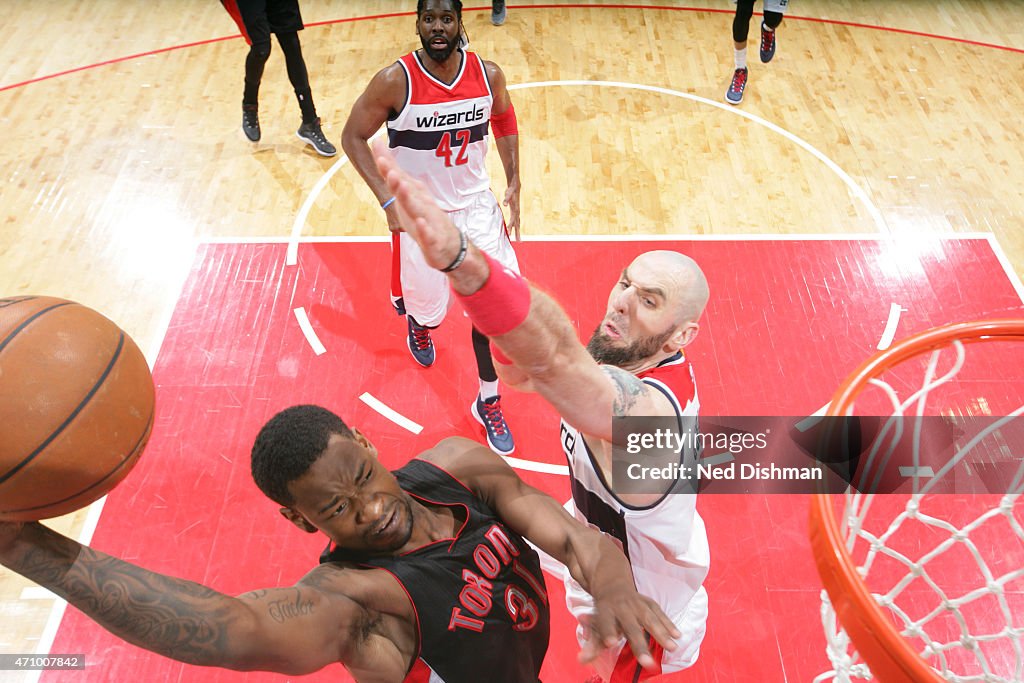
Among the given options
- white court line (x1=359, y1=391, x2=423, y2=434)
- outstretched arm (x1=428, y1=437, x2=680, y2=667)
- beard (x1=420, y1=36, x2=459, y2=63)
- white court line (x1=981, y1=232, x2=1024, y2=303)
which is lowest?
white court line (x1=359, y1=391, x2=423, y2=434)

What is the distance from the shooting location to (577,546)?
2344mm

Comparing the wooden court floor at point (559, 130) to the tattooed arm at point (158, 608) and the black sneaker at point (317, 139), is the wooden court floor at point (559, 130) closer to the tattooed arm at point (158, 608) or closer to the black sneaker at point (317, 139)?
the black sneaker at point (317, 139)

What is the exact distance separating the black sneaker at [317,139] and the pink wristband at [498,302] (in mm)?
4993

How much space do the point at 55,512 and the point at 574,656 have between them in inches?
91.0

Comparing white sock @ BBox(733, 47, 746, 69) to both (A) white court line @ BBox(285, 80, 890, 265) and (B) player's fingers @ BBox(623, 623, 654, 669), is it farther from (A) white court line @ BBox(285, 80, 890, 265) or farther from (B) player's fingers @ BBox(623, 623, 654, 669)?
(B) player's fingers @ BBox(623, 623, 654, 669)

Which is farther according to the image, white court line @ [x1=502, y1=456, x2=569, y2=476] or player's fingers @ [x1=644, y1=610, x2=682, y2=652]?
white court line @ [x1=502, y1=456, x2=569, y2=476]

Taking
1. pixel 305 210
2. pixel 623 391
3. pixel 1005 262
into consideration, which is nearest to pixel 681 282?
pixel 623 391

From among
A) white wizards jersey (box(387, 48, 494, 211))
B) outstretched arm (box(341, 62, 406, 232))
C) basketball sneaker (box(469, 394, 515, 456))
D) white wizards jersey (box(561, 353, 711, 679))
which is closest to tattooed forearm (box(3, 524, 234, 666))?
white wizards jersey (box(561, 353, 711, 679))

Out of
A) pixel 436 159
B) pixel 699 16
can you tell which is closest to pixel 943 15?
pixel 699 16

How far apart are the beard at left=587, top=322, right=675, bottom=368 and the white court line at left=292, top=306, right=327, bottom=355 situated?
2395 millimetres

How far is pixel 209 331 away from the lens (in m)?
→ 5.03

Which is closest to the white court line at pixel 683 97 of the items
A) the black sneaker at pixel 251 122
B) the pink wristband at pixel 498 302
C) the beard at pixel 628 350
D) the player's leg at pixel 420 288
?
the black sneaker at pixel 251 122

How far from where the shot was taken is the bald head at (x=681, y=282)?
2.88 meters

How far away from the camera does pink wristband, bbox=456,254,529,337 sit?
6.00 feet
